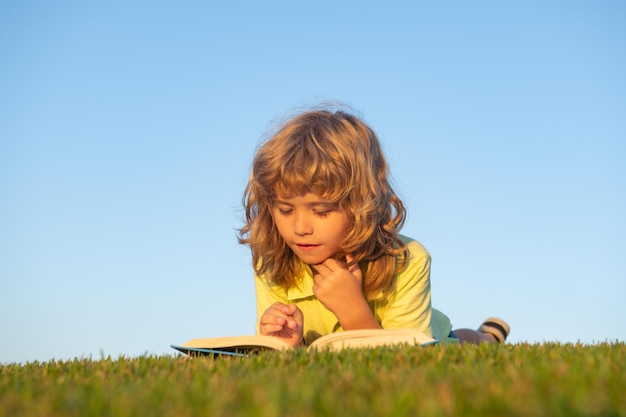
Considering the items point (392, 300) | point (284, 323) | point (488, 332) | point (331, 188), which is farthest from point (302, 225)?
point (488, 332)

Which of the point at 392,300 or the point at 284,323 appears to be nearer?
the point at 284,323

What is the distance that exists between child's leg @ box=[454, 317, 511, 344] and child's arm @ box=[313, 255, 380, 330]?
8.94ft

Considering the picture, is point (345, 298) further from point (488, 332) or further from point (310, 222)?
point (488, 332)

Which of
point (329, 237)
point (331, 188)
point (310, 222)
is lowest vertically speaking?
point (329, 237)

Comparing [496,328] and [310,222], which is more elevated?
[310,222]

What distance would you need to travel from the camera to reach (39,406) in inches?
97.3

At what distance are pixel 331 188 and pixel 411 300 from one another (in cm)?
155

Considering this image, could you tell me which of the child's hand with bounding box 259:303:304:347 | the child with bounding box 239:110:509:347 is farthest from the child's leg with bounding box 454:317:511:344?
the child's hand with bounding box 259:303:304:347

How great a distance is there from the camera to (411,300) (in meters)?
7.07

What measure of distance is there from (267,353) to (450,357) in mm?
1345

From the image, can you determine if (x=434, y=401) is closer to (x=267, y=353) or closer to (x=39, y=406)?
(x=39, y=406)

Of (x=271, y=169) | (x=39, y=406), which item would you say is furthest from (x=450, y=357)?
(x=271, y=169)

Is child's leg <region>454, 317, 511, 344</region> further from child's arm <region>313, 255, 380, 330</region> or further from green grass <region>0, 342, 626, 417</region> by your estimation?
green grass <region>0, 342, 626, 417</region>

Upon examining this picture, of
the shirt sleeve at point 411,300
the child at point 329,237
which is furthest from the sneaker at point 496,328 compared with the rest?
the shirt sleeve at point 411,300
